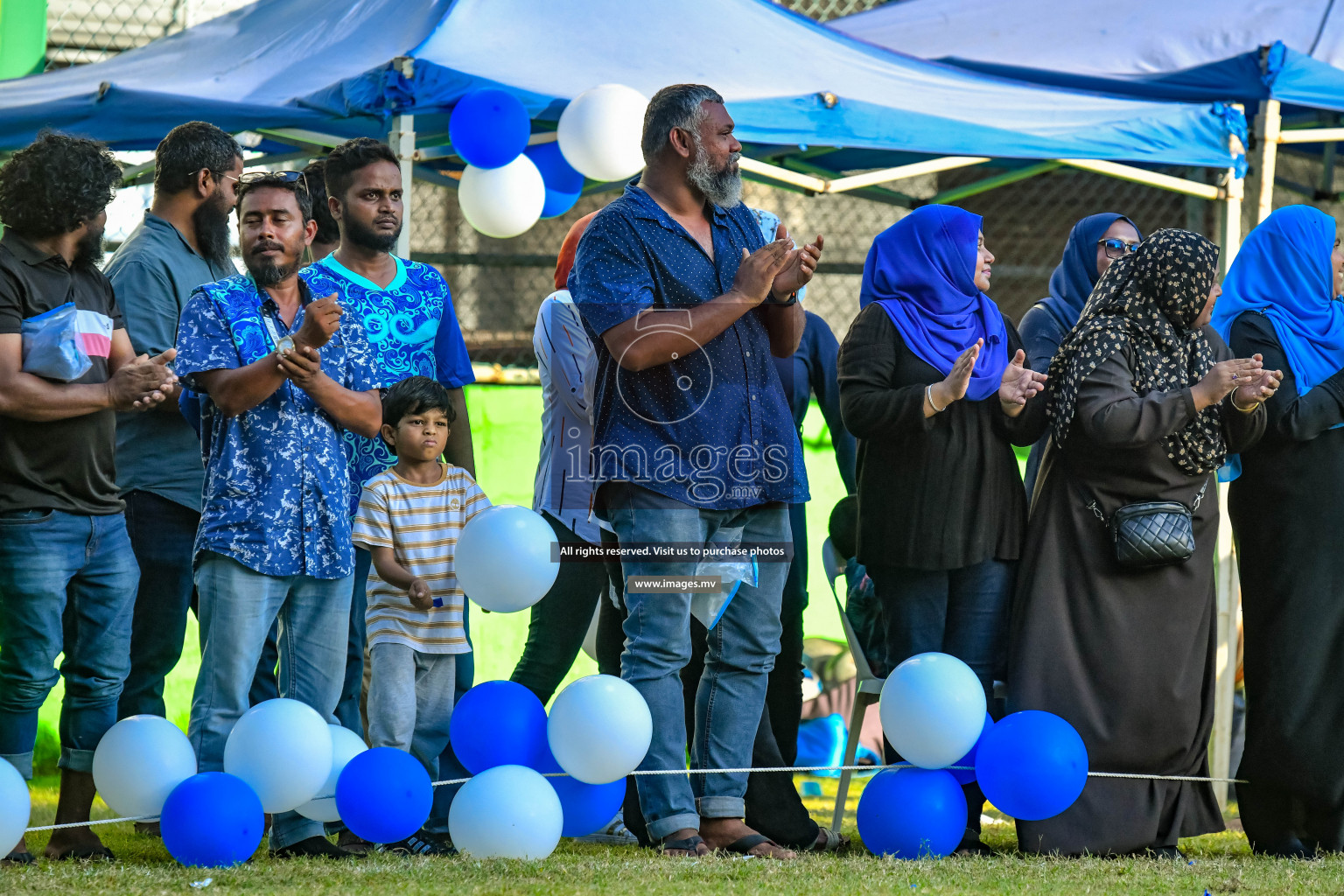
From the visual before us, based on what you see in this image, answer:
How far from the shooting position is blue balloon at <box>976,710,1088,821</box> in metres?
3.69

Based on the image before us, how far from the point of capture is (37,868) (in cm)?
339

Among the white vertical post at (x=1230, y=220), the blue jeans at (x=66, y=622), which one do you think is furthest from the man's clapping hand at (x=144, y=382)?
the white vertical post at (x=1230, y=220)

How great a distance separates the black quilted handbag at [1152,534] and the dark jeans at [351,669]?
1.99m

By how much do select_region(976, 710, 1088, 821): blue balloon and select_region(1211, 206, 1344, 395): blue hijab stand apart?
1.25 meters

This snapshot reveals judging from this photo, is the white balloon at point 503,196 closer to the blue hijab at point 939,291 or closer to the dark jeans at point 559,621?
the dark jeans at point 559,621

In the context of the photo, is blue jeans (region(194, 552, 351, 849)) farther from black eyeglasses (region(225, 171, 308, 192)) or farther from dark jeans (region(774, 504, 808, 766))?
dark jeans (region(774, 504, 808, 766))

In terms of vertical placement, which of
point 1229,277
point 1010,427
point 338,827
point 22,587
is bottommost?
point 338,827

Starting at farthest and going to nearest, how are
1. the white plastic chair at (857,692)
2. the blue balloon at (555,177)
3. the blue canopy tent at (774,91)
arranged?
the blue balloon at (555,177), the blue canopy tent at (774,91), the white plastic chair at (857,692)

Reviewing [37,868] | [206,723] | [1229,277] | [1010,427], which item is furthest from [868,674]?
[37,868]

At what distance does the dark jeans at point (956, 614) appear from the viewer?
407 cm

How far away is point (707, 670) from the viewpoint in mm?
3742

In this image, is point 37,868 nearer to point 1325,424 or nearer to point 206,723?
point 206,723

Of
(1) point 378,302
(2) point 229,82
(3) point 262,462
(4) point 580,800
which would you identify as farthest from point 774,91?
(4) point 580,800

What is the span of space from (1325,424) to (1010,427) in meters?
0.84
